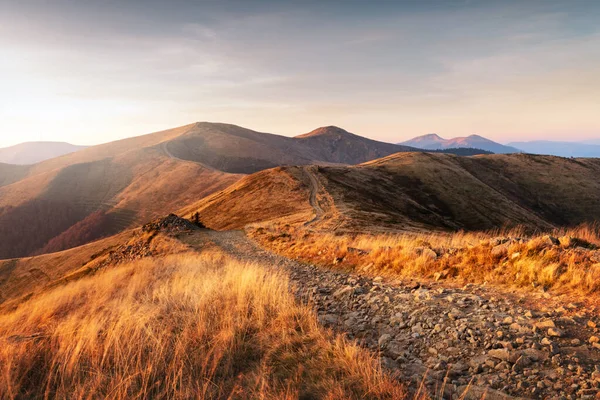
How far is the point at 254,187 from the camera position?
215 feet

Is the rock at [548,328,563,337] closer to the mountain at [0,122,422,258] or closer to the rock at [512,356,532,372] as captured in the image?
the rock at [512,356,532,372]

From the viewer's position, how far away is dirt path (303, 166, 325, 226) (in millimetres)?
36669

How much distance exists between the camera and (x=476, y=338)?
5.04 m

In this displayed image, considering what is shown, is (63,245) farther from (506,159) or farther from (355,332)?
(506,159)

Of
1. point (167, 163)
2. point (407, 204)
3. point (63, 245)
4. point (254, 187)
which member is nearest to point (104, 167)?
point (167, 163)

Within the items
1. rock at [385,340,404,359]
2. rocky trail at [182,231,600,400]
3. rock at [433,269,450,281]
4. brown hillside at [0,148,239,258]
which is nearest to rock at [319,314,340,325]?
rocky trail at [182,231,600,400]

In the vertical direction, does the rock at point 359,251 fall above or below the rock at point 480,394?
below

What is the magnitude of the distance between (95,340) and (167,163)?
557 ft

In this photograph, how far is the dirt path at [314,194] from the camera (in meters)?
36.7

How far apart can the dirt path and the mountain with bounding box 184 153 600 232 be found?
0.46ft

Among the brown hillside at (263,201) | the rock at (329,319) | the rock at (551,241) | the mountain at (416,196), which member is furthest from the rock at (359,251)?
the brown hillside at (263,201)

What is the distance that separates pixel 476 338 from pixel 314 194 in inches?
1921

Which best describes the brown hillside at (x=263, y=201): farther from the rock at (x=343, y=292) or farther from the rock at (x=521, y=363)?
the rock at (x=521, y=363)

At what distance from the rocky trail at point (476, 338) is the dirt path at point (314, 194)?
83.2ft
